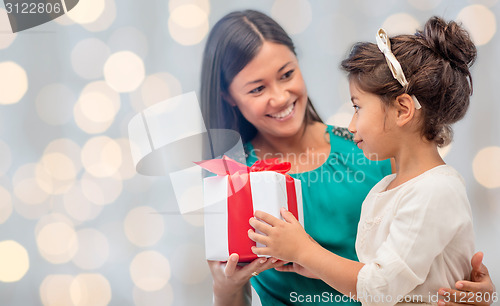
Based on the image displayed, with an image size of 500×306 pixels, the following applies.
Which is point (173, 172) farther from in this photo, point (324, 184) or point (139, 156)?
point (324, 184)

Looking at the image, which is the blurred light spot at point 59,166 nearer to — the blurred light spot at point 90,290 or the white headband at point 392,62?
the blurred light spot at point 90,290

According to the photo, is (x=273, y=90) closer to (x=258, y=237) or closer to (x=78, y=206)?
(x=258, y=237)

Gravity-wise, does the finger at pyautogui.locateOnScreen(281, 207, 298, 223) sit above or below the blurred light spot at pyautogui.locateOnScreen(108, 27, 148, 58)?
below

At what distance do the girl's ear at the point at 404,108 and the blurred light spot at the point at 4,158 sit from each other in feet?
3.12

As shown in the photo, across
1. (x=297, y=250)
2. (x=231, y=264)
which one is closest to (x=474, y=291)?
(x=297, y=250)

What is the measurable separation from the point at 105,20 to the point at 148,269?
0.68m

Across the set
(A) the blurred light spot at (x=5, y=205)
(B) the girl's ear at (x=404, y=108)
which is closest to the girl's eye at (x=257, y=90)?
(B) the girl's ear at (x=404, y=108)

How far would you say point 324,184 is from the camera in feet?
3.83

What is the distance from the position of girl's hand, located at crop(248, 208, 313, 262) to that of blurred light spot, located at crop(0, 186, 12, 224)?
2.37 ft

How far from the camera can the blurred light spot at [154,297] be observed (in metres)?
1.37

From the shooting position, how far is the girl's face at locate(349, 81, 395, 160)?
3.11 ft

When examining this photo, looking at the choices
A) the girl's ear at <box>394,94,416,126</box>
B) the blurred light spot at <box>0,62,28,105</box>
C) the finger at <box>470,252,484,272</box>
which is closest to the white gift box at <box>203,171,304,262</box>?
the girl's ear at <box>394,94,416,126</box>

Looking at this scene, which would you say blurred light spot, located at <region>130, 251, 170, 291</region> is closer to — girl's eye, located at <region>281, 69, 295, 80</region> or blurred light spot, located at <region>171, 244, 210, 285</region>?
blurred light spot, located at <region>171, 244, 210, 285</region>

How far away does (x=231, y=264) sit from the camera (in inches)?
36.1
